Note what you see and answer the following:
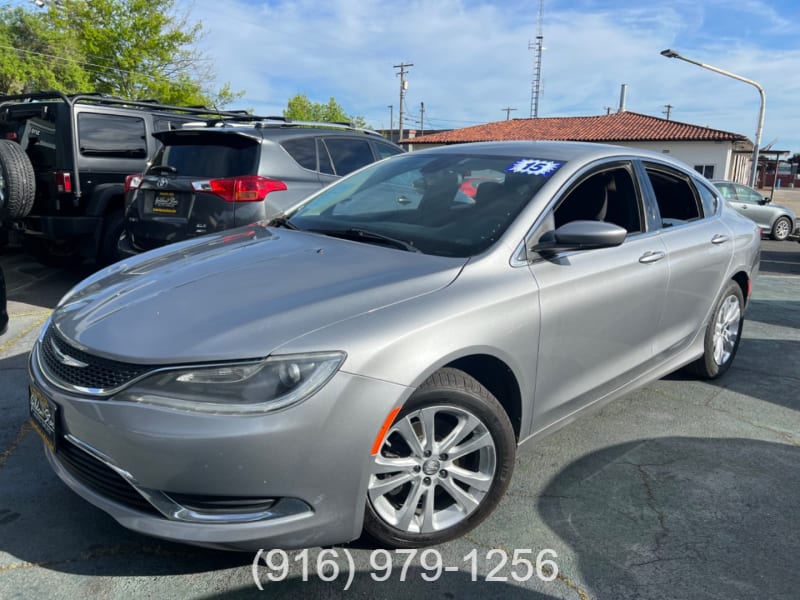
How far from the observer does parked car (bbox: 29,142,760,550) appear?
2.00 metres

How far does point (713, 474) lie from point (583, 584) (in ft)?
4.14

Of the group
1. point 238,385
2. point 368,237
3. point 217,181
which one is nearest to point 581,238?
→ point 368,237

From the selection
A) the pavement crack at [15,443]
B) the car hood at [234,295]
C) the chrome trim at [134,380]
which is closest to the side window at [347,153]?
the car hood at [234,295]

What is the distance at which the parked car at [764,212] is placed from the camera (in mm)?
17141

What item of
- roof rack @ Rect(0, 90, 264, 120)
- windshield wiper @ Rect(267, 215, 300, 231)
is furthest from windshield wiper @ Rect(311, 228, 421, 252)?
roof rack @ Rect(0, 90, 264, 120)

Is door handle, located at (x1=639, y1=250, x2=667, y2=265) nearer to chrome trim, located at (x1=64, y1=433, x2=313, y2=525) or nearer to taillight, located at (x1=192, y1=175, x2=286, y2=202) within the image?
chrome trim, located at (x1=64, y1=433, x2=313, y2=525)

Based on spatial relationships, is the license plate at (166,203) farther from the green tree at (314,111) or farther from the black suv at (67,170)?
the green tree at (314,111)

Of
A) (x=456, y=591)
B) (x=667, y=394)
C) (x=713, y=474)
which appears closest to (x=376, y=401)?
(x=456, y=591)

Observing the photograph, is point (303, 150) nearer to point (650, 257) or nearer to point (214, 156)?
point (214, 156)

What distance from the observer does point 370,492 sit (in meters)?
2.21

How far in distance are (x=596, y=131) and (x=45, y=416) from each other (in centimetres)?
4083

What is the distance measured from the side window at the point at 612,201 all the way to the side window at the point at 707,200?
3.18ft

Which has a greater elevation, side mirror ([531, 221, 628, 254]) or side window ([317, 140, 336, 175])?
side window ([317, 140, 336, 175])

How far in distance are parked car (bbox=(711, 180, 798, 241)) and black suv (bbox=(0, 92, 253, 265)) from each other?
15.4 meters
